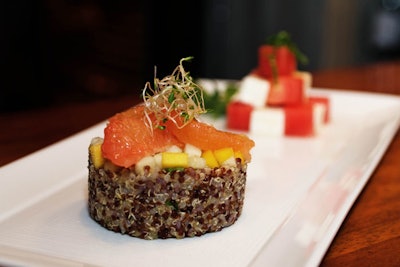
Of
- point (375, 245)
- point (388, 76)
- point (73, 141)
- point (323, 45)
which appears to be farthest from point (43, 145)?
point (323, 45)

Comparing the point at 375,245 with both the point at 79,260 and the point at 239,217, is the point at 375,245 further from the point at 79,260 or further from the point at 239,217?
the point at 79,260

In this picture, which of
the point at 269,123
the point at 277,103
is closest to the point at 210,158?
the point at 269,123

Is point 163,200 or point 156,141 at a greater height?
point 156,141

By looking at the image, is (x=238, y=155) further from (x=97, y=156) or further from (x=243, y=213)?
(x=97, y=156)

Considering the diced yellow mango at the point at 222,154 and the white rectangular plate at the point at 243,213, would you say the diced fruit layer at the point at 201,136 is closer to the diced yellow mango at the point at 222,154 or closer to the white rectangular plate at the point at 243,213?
the diced yellow mango at the point at 222,154

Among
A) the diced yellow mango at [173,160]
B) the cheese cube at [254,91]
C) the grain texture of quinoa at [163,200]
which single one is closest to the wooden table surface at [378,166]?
the grain texture of quinoa at [163,200]

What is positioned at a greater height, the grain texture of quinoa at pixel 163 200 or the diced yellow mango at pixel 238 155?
the diced yellow mango at pixel 238 155
